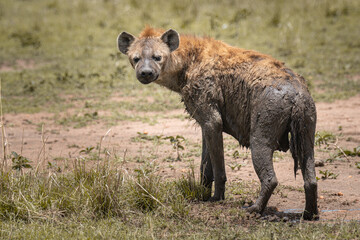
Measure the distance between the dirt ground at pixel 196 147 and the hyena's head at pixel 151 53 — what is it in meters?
0.72

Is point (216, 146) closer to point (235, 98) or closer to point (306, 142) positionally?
point (235, 98)

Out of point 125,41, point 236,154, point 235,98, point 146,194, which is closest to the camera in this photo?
point 146,194

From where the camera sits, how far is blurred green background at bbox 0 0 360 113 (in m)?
9.37

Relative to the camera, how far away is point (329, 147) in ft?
21.3

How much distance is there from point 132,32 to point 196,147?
21.9ft

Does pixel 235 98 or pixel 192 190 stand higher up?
pixel 235 98

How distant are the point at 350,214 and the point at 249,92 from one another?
133cm

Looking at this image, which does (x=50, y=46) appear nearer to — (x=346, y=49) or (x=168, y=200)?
(x=346, y=49)

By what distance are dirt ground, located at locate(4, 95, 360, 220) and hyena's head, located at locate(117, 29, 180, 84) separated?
0.72 m

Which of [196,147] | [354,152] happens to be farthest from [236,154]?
[354,152]

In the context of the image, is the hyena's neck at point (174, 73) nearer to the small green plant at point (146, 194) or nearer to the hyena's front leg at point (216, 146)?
the hyena's front leg at point (216, 146)

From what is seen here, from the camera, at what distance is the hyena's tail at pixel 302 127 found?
4266 millimetres

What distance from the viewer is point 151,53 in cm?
493

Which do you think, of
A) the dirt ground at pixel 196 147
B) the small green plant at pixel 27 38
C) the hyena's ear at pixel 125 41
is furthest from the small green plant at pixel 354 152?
the small green plant at pixel 27 38
